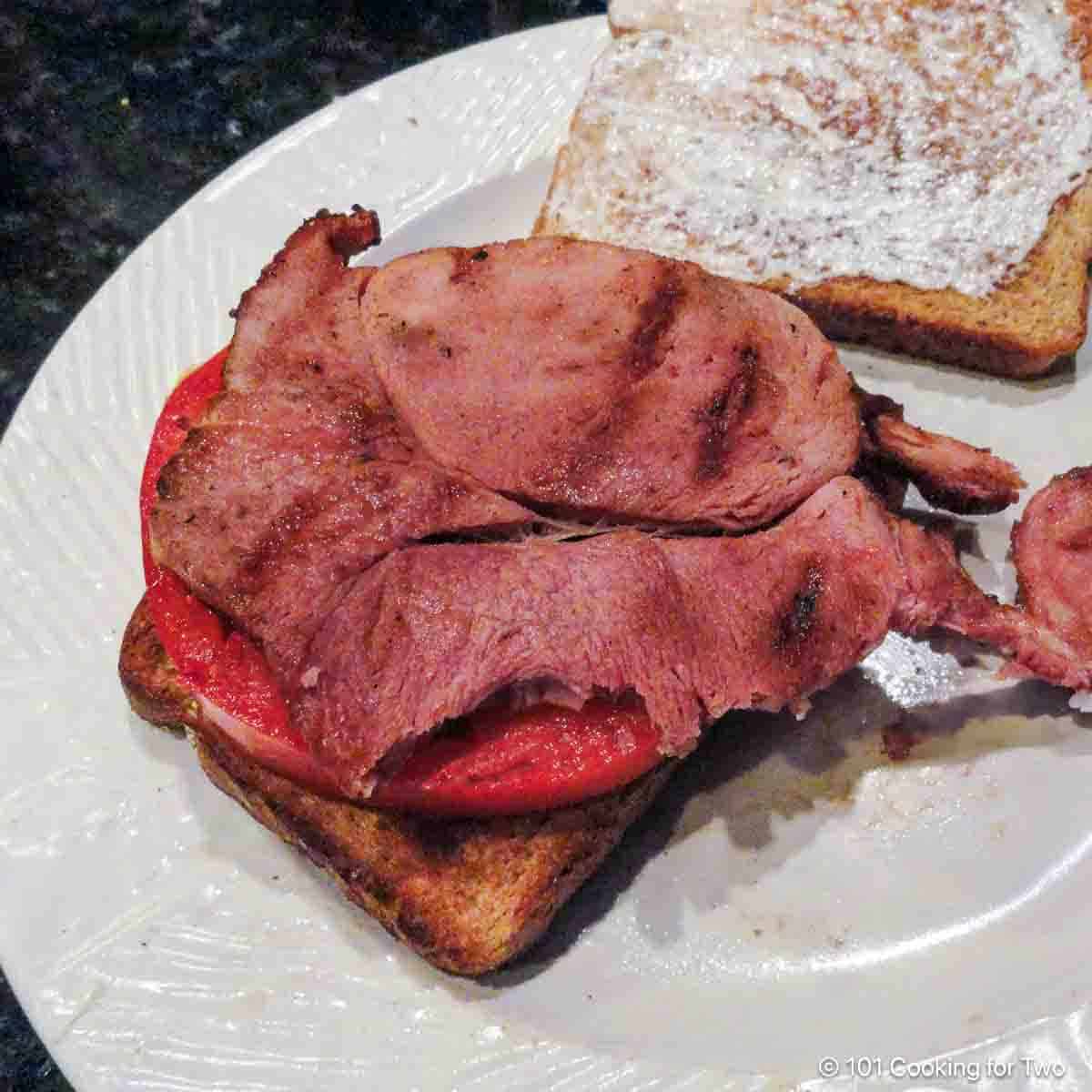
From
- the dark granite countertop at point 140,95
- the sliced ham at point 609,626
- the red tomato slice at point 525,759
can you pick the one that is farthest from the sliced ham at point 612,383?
the dark granite countertop at point 140,95

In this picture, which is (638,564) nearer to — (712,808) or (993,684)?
(712,808)

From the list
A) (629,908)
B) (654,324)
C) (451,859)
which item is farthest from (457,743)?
(654,324)

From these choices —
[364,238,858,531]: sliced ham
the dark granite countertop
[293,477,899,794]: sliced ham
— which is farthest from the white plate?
the dark granite countertop

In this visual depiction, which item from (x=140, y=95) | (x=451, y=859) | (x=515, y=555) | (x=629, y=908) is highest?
(x=140, y=95)

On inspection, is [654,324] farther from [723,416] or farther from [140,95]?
[140,95]

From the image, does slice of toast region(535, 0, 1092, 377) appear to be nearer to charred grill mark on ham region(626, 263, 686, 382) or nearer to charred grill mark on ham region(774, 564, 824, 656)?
charred grill mark on ham region(626, 263, 686, 382)

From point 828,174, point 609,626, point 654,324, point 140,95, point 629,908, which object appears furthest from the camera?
point 140,95

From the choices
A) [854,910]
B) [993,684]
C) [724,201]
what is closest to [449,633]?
[854,910]
